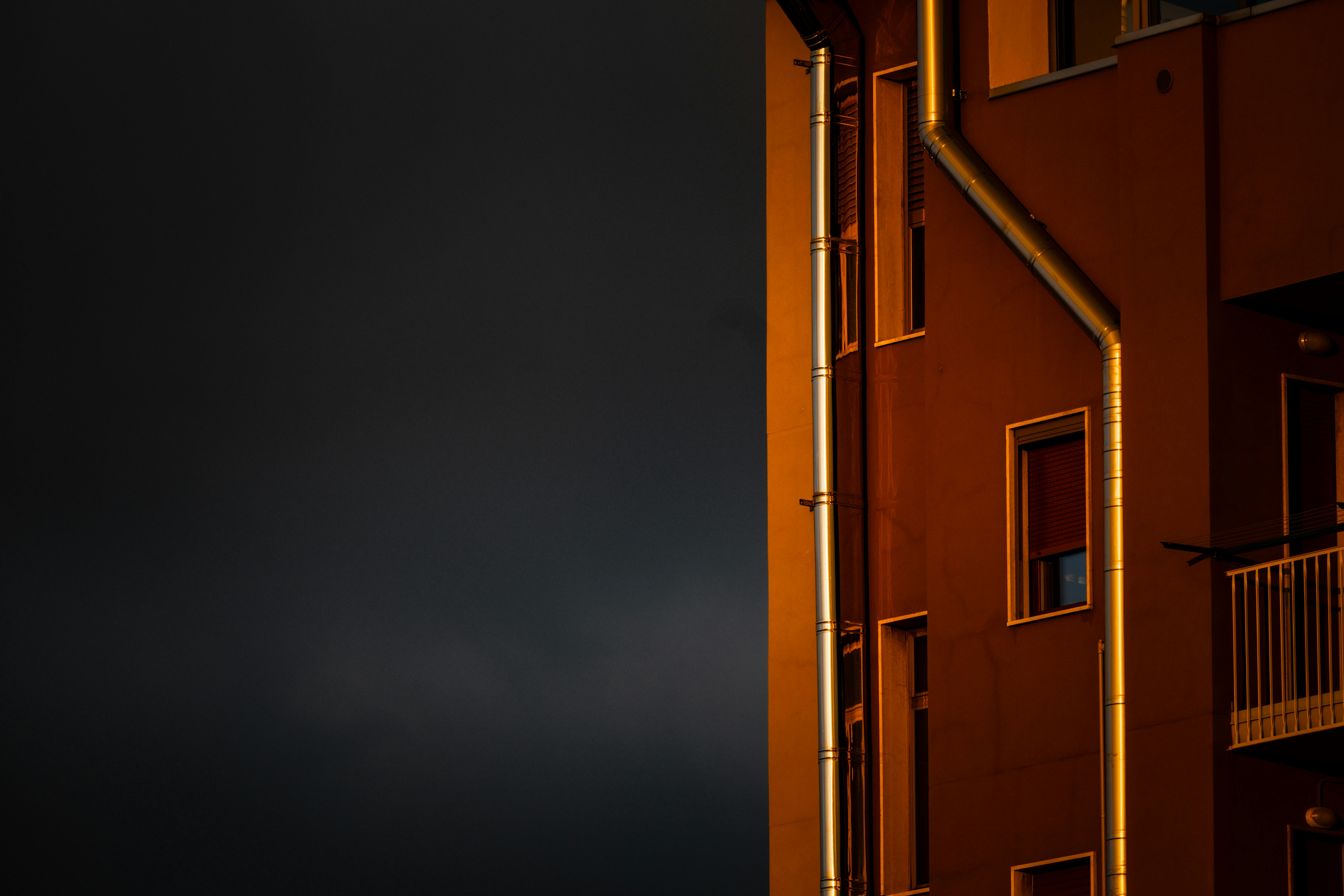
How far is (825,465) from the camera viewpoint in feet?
72.4

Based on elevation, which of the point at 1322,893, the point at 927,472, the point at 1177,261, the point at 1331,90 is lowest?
the point at 1322,893

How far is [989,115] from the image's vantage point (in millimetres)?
20516

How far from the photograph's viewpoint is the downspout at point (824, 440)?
21.2 metres

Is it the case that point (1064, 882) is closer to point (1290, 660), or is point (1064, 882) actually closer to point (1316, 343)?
point (1290, 660)

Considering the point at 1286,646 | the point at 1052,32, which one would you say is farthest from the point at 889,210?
the point at 1286,646

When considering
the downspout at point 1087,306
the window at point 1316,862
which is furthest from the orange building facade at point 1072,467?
the downspout at point 1087,306

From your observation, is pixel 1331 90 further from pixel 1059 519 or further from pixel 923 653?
pixel 923 653

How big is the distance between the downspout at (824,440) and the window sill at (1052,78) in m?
2.74

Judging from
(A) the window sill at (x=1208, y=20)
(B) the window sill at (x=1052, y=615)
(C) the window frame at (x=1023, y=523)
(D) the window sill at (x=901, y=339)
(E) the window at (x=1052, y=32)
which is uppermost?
(E) the window at (x=1052, y=32)

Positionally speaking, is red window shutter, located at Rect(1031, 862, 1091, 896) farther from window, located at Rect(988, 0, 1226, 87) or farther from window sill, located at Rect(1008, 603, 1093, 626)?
window, located at Rect(988, 0, 1226, 87)

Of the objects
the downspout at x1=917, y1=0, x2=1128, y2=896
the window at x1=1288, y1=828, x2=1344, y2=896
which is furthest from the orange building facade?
the downspout at x1=917, y1=0, x2=1128, y2=896

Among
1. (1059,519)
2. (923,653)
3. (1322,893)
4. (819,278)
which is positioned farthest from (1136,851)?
(819,278)

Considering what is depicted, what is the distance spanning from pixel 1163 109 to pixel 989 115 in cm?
257

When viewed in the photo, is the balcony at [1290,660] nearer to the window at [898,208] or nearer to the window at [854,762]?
the window at [854,762]
